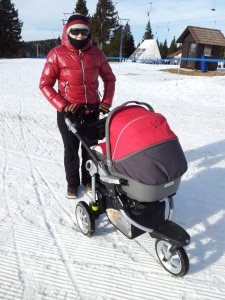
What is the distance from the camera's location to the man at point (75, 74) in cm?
352

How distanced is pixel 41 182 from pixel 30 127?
126 inches

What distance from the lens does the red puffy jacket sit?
3.60m

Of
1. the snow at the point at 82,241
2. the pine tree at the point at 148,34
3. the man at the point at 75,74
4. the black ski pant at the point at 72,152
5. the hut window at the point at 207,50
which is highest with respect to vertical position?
the pine tree at the point at 148,34

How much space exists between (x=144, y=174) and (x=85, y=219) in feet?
3.70

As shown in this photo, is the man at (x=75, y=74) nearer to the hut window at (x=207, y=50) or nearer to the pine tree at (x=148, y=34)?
the hut window at (x=207, y=50)

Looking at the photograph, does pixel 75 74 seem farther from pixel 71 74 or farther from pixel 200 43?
pixel 200 43

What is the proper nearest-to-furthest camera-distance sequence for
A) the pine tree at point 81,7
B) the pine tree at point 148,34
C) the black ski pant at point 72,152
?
the black ski pant at point 72,152, the pine tree at point 81,7, the pine tree at point 148,34

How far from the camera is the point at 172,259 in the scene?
9.52 feet

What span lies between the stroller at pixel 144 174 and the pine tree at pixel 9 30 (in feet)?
203

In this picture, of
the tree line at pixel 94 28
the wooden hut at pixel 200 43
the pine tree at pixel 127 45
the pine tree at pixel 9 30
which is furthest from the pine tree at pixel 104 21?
the wooden hut at pixel 200 43

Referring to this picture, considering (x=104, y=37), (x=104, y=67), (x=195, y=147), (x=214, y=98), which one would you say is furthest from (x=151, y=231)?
(x=104, y=37)

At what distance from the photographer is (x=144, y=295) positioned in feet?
8.71

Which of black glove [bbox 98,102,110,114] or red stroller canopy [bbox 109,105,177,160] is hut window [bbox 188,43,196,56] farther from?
red stroller canopy [bbox 109,105,177,160]

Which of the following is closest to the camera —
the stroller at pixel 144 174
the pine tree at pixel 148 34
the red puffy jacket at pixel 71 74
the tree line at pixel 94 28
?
the stroller at pixel 144 174
